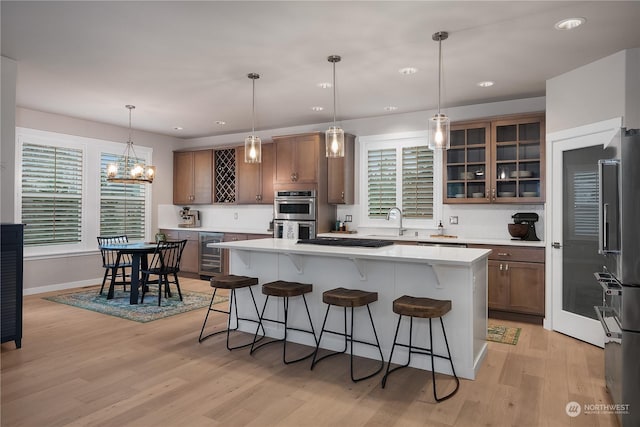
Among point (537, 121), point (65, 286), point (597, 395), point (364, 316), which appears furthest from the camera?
point (65, 286)

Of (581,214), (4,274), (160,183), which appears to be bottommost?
(4,274)

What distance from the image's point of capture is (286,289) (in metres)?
3.34

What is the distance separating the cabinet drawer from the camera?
441 cm

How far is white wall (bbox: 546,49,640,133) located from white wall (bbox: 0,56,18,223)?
215 inches

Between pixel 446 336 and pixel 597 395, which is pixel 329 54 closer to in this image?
pixel 446 336

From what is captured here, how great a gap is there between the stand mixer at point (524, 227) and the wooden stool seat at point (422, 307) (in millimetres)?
2380

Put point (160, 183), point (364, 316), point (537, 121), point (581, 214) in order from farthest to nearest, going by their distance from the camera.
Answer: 1. point (160, 183)
2. point (537, 121)
3. point (581, 214)
4. point (364, 316)

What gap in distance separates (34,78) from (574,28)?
5.27 m

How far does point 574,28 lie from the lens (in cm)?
314

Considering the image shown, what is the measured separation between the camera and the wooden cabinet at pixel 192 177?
7496 millimetres

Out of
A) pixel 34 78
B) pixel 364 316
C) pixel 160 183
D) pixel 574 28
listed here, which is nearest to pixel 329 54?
pixel 574 28

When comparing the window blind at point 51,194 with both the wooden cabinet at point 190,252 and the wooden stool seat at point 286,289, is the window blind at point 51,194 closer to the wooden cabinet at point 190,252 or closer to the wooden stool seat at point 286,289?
the wooden cabinet at point 190,252
